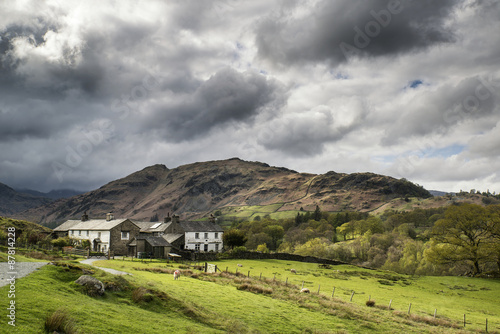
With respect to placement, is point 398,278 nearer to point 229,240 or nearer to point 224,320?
point 229,240

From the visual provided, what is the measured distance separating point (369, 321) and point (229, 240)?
66.7 meters

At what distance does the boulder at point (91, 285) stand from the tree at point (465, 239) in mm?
69909

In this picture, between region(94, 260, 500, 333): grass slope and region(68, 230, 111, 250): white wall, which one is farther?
region(68, 230, 111, 250): white wall

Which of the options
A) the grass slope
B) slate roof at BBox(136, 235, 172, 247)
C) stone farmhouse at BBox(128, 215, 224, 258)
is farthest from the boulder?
stone farmhouse at BBox(128, 215, 224, 258)

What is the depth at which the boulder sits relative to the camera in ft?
63.2

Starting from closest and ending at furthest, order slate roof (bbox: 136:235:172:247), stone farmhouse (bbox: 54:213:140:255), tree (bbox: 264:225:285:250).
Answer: slate roof (bbox: 136:235:172:247) < stone farmhouse (bbox: 54:213:140:255) < tree (bbox: 264:225:285:250)

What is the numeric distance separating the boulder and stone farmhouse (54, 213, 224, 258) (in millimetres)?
47667

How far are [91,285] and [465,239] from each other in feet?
256

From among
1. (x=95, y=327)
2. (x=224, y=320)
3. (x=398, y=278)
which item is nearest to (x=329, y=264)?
(x=398, y=278)

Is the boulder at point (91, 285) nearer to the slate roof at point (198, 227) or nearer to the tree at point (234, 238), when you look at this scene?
the tree at point (234, 238)

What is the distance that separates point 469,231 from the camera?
225ft

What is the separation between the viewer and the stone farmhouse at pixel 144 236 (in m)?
73.6

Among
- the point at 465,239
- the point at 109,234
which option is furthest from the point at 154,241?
the point at 465,239

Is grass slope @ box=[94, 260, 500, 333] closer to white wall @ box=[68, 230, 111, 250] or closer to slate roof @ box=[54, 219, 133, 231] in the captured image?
white wall @ box=[68, 230, 111, 250]
